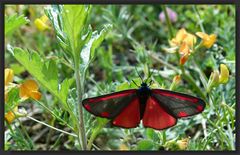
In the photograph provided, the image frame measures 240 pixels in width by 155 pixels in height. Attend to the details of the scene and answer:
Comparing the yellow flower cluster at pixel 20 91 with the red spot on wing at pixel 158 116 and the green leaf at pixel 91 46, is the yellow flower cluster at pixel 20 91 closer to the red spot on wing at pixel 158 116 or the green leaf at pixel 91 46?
the green leaf at pixel 91 46

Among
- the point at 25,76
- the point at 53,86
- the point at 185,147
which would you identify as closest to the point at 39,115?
the point at 25,76

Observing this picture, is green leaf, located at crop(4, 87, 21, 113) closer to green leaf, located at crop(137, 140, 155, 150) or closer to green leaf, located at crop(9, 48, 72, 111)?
green leaf, located at crop(9, 48, 72, 111)

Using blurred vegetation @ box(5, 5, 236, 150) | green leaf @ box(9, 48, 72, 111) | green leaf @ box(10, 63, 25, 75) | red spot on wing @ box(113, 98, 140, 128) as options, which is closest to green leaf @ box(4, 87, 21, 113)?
blurred vegetation @ box(5, 5, 236, 150)

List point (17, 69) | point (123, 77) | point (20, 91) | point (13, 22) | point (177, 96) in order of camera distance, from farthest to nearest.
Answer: point (17, 69)
point (123, 77)
point (13, 22)
point (20, 91)
point (177, 96)

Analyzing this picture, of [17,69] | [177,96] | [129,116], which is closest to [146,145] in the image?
[129,116]

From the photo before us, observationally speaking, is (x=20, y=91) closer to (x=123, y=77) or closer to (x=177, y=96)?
(x=177, y=96)

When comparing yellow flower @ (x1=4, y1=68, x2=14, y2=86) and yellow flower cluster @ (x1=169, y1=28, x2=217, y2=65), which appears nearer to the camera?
yellow flower @ (x1=4, y1=68, x2=14, y2=86)
